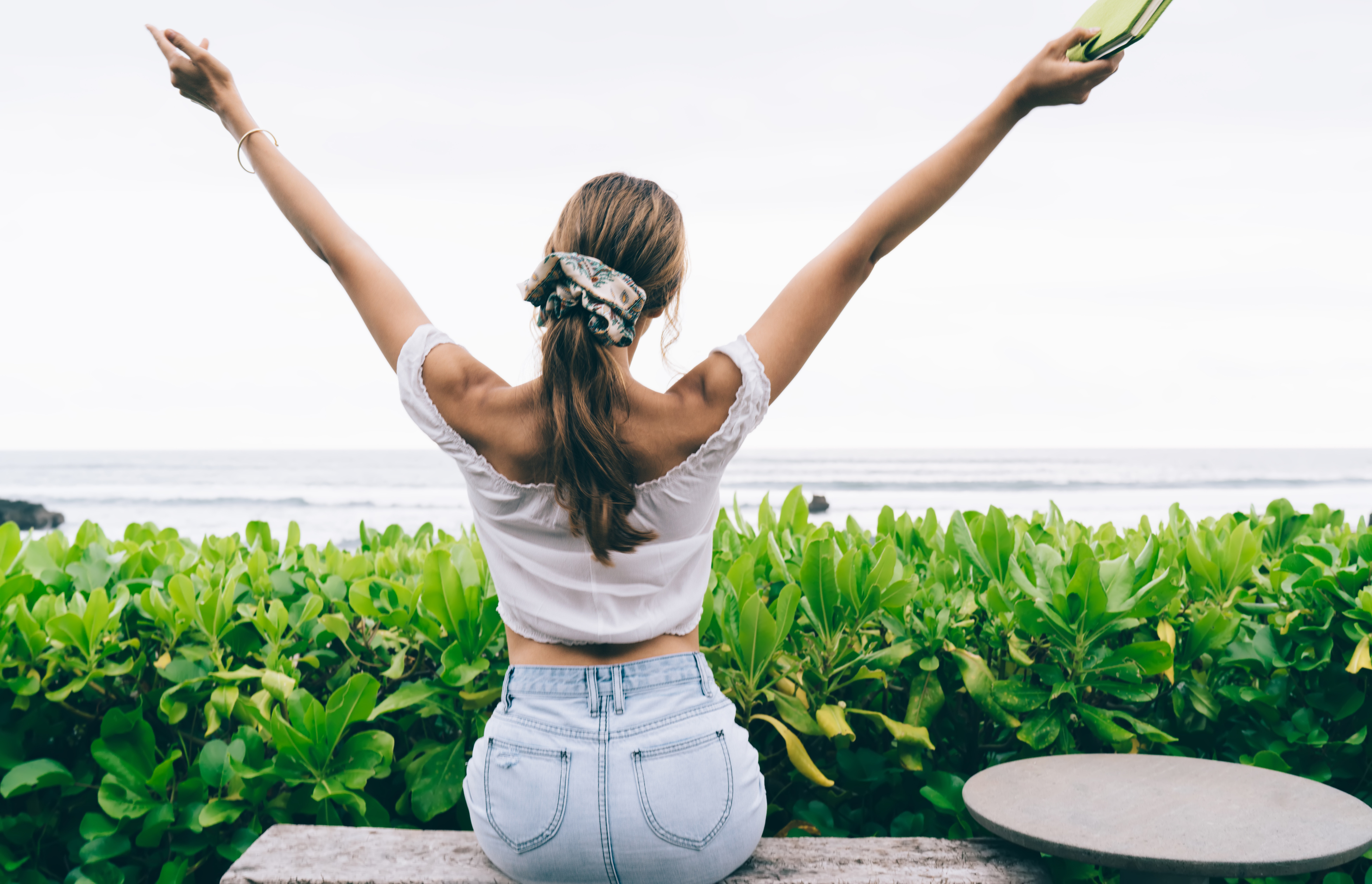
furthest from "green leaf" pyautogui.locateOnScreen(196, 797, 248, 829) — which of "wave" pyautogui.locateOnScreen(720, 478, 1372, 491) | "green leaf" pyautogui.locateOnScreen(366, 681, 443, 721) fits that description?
"wave" pyautogui.locateOnScreen(720, 478, 1372, 491)

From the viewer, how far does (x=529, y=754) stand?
159cm

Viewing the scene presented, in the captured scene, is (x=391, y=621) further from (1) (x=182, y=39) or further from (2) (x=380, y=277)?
(1) (x=182, y=39)

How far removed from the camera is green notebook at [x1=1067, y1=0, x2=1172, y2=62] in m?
1.35

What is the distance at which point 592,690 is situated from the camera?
5.36ft

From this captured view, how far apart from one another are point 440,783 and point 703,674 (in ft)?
2.45

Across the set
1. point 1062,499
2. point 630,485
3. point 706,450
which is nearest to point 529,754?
point 630,485

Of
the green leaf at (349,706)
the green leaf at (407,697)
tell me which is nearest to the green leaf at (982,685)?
the green leaf at (407,697)

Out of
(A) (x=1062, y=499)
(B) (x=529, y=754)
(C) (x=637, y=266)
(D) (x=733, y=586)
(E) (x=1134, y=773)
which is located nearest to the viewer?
(B) (x=529, y=754)

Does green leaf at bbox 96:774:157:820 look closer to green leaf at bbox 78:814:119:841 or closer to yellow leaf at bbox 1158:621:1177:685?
green leaf at bbox 78:814:119:841

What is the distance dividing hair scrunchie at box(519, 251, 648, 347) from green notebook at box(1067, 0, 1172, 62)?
0.91 m

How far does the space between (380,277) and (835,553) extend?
49.3 inches

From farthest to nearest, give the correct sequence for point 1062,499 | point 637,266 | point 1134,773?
point 1062,499
point 1134,773
point 637,266

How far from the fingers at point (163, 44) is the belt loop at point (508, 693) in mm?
1559

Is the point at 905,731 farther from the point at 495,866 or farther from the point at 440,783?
the point at 440,783
